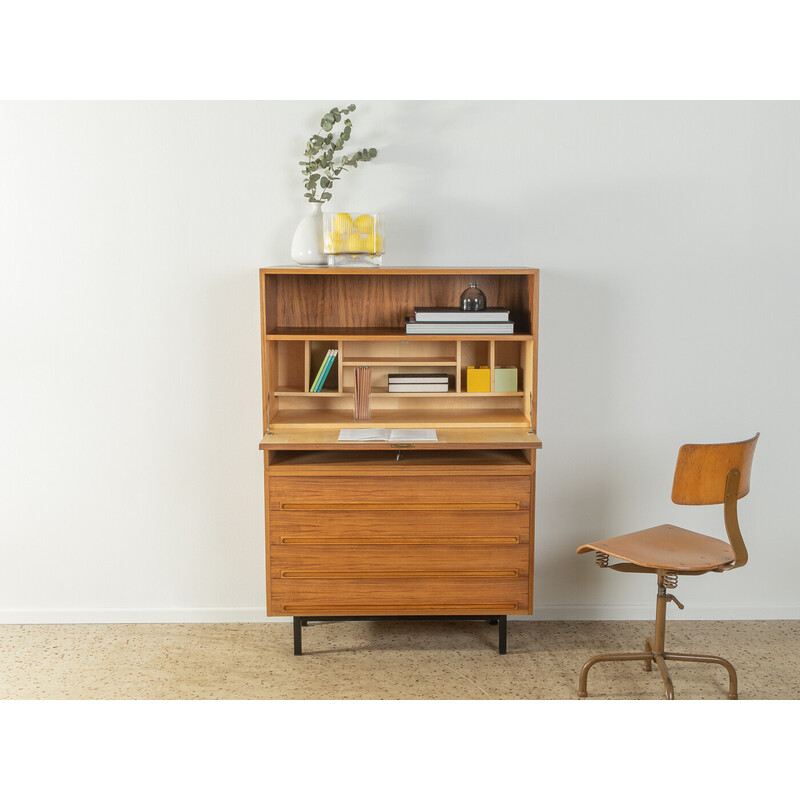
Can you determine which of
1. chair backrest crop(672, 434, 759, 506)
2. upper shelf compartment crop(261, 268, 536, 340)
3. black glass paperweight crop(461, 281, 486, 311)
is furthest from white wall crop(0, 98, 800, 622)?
chair backrest crop(672, 434, 759, 506)

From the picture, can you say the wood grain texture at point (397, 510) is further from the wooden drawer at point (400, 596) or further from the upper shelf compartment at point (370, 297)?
the upper shelf compartment at point (370, 297)

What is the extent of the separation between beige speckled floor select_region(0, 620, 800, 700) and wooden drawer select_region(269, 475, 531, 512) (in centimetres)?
68

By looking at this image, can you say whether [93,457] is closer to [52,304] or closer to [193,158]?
[52,304]

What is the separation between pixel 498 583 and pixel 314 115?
87.7 inches

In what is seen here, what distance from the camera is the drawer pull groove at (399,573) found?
3.74 metres

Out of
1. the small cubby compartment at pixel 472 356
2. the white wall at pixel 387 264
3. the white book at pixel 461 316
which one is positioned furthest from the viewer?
the small cubby compartment at pixel 472 356

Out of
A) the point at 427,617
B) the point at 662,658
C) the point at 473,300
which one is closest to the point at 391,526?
the point at 427,617

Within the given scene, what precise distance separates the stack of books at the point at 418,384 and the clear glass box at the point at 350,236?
0.55 meters

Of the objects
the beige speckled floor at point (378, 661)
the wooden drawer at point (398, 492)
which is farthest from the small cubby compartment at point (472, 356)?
the beige speckled floor at point (378, 661)

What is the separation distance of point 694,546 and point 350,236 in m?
1.92

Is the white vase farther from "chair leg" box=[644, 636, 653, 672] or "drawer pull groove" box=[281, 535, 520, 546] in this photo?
"chair leg" box=[644, 636, 653, 672]

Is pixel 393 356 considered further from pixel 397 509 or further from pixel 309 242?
pixel 397 509

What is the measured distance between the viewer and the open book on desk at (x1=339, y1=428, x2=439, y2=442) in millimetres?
3688

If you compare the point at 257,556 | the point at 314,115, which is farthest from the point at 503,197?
the point at 257,556
